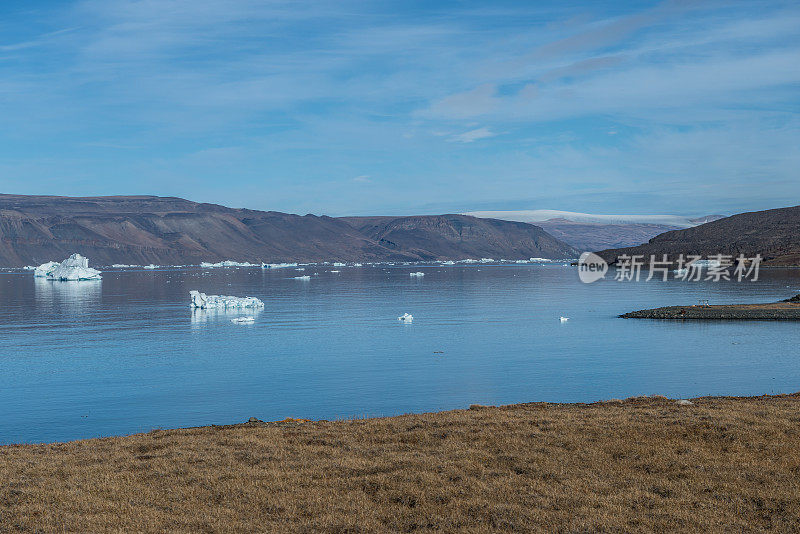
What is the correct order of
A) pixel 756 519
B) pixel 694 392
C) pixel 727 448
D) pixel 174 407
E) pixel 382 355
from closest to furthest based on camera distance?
pixel 756 519
pixel 727 448
pixel 174 407
pixel 694 392
pixel 382 355

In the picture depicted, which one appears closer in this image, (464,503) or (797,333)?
(464,503)

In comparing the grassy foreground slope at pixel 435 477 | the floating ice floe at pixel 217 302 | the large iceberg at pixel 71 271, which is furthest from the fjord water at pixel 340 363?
the large iceberg at pixel 71 271

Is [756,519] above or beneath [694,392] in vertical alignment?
above

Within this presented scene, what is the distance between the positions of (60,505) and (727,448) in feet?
37.4

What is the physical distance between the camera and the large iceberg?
453 ft

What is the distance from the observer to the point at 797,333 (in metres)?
46.6

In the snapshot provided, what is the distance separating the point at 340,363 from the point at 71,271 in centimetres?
12199

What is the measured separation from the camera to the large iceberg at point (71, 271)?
453 feet

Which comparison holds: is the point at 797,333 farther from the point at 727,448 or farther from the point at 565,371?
the point at 727,448

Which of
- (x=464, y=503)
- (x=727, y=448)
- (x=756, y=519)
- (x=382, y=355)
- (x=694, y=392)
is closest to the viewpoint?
(x=756, y=519)

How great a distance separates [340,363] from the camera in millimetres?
35344

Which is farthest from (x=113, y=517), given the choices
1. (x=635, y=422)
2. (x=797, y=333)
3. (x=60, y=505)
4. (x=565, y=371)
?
(x=797, y=333)

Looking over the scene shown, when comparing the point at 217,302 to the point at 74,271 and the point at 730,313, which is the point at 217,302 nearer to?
the point at 730,313

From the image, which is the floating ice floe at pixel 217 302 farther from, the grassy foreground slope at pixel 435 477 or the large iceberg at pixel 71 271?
the large iceberg at pixel 71 271
